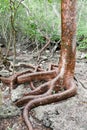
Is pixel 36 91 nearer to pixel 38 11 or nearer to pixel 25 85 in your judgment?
pixel 25 85

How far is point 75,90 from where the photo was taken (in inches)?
312

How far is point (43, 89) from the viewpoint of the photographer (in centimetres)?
802

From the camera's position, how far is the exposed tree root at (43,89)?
7305 millimetres

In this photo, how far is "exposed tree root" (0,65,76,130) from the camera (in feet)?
24.0

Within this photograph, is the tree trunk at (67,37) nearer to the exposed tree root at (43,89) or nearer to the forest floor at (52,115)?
the exposed tree root at (43,89)

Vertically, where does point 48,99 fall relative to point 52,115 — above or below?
above

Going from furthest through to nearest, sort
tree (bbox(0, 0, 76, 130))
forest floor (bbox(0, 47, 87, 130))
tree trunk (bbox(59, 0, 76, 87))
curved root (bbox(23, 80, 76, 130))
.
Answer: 1. tree trunk (bbox(59, 0, 76, 87))
2. tree (bbox(0, 0, 76, 130))
3. curved root (bbox(23, 80, 76, 130))
4. forest floor (bbox(0, 47, 87, 130))

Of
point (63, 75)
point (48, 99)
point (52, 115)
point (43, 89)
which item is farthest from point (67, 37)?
point (52, 115)

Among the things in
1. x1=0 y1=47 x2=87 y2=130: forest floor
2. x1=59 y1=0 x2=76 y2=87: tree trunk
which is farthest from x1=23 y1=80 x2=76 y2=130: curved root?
x1=59 y1=0 x2=76 y2=87: tree trunk

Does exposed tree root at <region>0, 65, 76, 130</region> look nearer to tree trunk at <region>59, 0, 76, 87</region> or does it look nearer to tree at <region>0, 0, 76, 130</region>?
tree at <region>0, 0, 76, 130</region>

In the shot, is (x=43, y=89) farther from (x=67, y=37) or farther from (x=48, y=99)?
(x=67, y=37)

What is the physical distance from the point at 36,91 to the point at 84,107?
145cm

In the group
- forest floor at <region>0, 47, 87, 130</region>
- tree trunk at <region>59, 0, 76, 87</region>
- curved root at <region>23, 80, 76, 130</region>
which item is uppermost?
tree trunk at <region>59, 0, 76, 87</region>

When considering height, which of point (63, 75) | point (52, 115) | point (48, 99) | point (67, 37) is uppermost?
point (67, 37)
